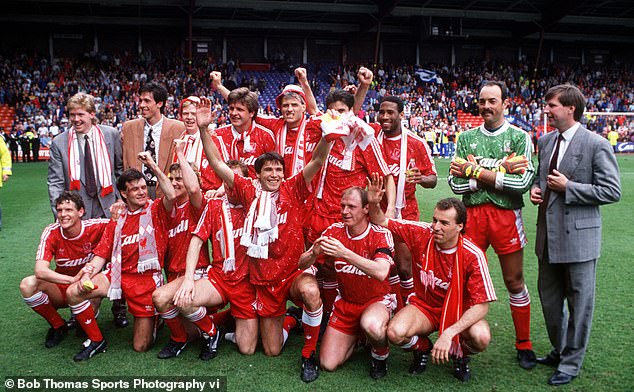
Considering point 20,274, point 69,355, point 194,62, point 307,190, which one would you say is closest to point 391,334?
point 307,190

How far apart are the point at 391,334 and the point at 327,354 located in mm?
558

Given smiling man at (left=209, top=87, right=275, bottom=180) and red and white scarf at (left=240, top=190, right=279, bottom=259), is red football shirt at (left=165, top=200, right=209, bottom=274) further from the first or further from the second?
smiling man at (left=209, top=87, right=275, bottom=180)

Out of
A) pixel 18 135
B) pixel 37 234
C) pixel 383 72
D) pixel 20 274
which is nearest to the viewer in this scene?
pixel 20 274

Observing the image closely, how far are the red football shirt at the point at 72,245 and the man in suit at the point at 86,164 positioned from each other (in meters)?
0.48

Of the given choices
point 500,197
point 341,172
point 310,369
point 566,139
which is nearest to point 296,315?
point 310,369

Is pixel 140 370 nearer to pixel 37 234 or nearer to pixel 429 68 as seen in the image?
pixel 37 234

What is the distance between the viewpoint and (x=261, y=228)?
4176mm

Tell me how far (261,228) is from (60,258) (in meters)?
1.86

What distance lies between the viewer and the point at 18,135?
23.0 m

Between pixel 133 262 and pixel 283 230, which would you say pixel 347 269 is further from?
pixel 133 262

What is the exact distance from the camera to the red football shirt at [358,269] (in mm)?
4020

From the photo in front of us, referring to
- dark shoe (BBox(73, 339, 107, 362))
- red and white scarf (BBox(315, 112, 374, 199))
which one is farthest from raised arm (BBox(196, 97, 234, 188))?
dark shoe (BBox(73, 339, 107, 362))

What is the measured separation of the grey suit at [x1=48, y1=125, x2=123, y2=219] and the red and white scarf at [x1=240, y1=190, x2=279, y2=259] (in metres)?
1.79

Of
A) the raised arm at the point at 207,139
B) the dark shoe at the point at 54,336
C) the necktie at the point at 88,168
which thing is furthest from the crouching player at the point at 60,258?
the raised arm at the point at 207,139
